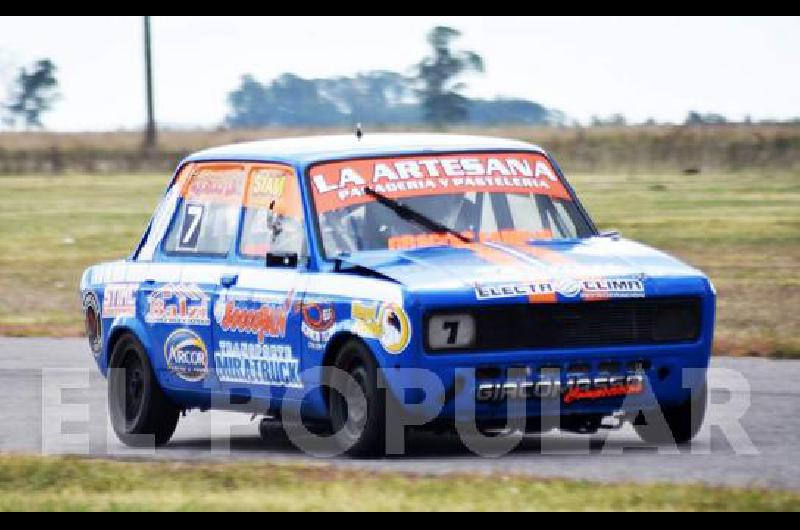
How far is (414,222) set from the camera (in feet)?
37.1

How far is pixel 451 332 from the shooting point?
10297 mm

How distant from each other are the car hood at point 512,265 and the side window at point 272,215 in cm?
50

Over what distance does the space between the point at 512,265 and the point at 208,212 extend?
91.3 inches

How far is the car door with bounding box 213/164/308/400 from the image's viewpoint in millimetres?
11148

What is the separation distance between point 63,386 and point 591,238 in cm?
487

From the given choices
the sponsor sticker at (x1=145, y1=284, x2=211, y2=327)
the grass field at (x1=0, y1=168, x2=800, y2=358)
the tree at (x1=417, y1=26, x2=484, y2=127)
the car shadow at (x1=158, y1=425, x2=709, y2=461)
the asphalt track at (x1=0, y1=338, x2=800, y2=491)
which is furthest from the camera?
the tree at (x1=417, y1=26, x2=484, y2=127)

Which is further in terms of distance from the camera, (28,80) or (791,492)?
(28,80)

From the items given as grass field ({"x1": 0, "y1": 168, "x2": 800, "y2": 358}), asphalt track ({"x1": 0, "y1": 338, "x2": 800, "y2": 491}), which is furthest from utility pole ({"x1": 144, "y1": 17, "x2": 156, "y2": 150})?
asphalt track ({"x1": 0, "y1": 338, "x2": 800, "y2": 491})

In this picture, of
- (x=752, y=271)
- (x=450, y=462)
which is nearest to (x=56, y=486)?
(x=450, y=462)

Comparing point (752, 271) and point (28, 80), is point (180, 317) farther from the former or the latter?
point (28, 80)

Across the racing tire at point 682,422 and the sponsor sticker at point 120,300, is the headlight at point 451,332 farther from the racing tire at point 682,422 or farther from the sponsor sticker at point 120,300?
the sponsor sticker at point 120,300

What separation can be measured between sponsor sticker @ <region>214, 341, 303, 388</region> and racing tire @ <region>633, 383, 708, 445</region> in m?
1.72

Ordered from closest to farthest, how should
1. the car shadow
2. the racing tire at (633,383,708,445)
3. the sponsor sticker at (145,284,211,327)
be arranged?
the car shadow < the racing tire at (633,383,708,445) < the sponsor sticker at (145,284,211,327)

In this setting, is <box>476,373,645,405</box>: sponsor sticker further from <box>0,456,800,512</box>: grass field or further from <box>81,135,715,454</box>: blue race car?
<box>0,456,800,512</box>: grass field
